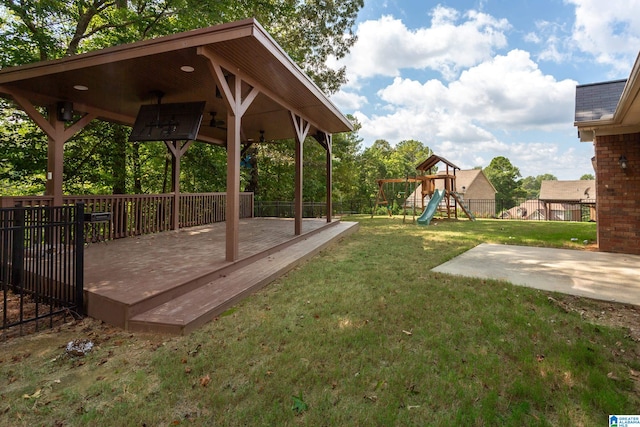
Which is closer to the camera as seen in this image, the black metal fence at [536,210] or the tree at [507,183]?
the black metal fence at [536,210]

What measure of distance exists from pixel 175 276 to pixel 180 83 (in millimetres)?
3474

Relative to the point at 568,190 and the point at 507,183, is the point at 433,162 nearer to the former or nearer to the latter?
the point at 568,190

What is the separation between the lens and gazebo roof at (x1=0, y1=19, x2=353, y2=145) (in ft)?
12.4

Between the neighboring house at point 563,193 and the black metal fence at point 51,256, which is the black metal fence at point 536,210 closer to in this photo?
the neighboring house at point 563,193

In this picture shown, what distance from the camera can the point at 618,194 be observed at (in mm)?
6188

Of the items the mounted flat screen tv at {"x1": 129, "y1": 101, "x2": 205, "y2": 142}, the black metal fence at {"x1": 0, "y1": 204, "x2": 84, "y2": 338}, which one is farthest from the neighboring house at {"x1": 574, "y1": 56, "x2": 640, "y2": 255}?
the black metal fence at {"x1": 0, "y1": 204, "x2": 84, "y2": 338}

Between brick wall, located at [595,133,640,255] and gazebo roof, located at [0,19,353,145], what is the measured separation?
237 inches

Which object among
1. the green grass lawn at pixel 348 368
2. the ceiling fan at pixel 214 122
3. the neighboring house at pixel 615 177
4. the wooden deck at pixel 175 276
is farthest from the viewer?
the ceiling fan at pixel 214 122

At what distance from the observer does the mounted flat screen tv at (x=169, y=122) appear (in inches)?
212

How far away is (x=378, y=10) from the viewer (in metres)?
15.4

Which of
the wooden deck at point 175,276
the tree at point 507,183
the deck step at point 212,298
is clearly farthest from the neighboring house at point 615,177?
the tree at point 507,183

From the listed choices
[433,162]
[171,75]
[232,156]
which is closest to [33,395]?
[232,156]

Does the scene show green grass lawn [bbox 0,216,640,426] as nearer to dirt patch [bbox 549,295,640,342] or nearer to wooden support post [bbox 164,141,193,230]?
dirt patch [bbox 549,295,640,342]

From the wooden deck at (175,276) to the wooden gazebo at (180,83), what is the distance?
562 millimetres
